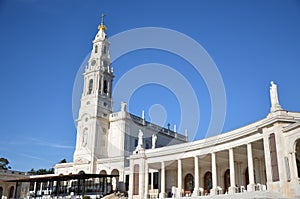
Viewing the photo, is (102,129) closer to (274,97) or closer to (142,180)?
(142,180)

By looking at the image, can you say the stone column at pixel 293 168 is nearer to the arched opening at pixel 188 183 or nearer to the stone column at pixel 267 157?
the stone column at pixel 267 157

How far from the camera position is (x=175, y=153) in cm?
3884

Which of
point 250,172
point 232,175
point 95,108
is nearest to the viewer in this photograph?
point 250,172

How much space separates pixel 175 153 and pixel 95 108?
73.4 ft

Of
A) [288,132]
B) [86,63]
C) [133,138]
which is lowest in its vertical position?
[288,132]

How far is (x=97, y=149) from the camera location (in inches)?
2179

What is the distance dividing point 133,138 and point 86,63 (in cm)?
1702

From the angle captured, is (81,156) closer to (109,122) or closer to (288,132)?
(109,122)

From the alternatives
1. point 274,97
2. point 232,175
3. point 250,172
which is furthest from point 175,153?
point 274,97

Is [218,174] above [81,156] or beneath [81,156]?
beneath

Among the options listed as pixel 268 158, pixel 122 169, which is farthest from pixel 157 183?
pixel 268 158

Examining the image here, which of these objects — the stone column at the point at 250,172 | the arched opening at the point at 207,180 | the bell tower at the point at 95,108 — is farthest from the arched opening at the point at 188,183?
the bell tower at the point at 95,108

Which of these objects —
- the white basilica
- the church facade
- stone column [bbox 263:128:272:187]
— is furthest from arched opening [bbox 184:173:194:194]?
stone column [bbox 263:128:272:187]

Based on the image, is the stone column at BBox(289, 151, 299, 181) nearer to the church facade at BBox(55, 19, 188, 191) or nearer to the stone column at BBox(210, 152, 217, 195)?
the stone column at BBox(210, 152, 217, 195)
